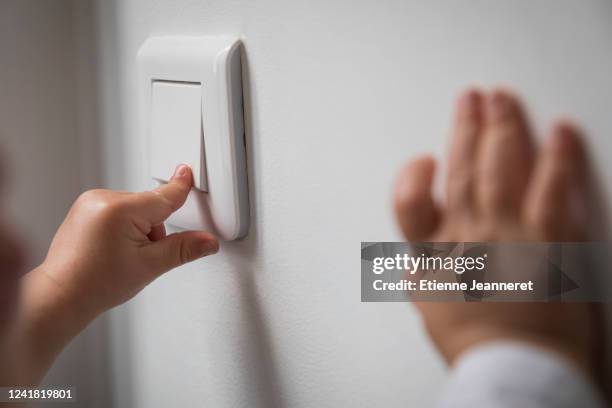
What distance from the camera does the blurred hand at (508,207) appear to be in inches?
11.3

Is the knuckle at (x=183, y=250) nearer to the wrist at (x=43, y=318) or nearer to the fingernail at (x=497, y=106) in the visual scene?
the wrist at (x=43, y=318)

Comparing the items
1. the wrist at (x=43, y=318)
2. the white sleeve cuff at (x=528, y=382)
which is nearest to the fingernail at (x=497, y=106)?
the white sleeve cuff at (x=528, y=382)

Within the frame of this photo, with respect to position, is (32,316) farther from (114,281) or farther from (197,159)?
(197,159)

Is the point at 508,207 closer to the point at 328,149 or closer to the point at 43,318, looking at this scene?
the point at 328,149

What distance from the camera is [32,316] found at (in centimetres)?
48

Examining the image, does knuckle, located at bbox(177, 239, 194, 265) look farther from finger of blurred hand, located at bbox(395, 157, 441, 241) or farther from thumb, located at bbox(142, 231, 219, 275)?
finger of blurred hand, located at bbox(395, 157, 441, 241)

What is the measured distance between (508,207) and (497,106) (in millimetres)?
51

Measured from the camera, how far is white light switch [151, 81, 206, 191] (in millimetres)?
485

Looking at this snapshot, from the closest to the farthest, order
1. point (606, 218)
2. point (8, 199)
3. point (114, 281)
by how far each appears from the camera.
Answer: point (606, 218), point (114, 281), point (8, 199)

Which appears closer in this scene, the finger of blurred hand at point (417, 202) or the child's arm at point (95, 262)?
the finger of blurred hand at point (417, 202)

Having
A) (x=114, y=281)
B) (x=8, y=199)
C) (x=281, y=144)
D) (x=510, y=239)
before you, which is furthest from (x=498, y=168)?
(x=8, y=199)

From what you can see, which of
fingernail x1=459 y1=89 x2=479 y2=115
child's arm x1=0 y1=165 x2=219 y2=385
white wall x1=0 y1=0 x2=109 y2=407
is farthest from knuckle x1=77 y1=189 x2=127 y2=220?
fingernail x1=459 y1=89 x2=479 y2=115

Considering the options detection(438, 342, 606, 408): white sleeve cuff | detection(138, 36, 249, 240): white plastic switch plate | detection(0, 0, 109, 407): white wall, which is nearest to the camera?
→ detection(438, 342, 606, 408): white sleeve cuff

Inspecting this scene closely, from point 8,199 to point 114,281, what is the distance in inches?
9.1
